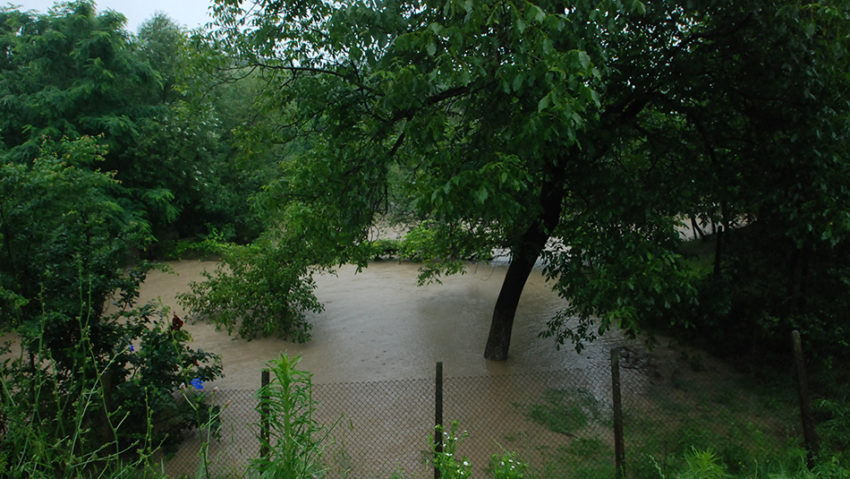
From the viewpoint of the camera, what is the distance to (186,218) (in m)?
22.4

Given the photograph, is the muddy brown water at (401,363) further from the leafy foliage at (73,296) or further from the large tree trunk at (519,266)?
the leafy foliage at (73,296)

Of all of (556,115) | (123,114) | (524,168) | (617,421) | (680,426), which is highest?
(123,114)

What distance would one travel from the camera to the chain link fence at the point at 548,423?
5.76 metres

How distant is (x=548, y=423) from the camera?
704cm

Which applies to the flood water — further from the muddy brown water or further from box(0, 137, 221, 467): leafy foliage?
box(0, 137, 221, 467): leafy foliage

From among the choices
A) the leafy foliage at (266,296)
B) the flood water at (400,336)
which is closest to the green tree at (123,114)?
the leafy foliage at (266,296)

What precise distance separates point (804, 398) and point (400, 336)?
758cm

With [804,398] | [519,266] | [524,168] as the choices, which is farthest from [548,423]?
[524,168]

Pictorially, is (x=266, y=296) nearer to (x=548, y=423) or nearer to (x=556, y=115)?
(x=548, y=423)

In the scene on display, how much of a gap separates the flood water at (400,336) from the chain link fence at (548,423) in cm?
109

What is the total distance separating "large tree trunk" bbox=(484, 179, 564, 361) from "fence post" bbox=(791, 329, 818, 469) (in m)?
2.95

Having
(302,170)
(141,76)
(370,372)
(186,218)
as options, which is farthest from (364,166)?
(186,218)

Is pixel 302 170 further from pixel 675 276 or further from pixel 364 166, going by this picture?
pixel 675 276

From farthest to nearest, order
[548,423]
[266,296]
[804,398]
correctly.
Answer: [266,296], [548,423], [804,398]
